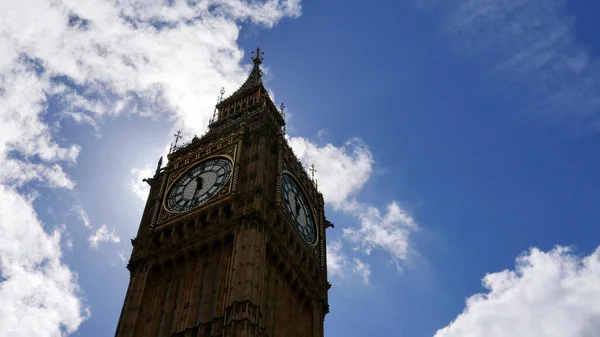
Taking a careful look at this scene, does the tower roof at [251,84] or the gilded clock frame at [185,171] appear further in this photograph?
the tower roof at [251,84]

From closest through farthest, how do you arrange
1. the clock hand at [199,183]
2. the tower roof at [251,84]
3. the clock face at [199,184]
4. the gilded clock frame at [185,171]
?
the gilded clock frame at [185,171]
the clock face at [199,184]
the clock hand at [199,183]
the tower roof at [251,84]

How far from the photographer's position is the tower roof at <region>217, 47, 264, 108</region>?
234ft

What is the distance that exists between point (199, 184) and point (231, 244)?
824 centimetres

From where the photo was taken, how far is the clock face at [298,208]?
178ft

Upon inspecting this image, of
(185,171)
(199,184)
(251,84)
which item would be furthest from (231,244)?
(251,84)

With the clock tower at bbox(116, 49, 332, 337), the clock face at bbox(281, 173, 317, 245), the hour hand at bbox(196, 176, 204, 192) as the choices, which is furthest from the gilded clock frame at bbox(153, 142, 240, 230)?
the clock face at bbox(281, 173, 317, 245)

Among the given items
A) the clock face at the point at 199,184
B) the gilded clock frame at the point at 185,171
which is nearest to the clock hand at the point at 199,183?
the clock face at the point at 199,184

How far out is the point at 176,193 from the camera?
55750 mm

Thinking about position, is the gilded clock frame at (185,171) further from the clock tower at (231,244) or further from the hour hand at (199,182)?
the hour hand at (199,182)

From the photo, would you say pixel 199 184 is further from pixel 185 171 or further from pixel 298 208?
pixel 298 208

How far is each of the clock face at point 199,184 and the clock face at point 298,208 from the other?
461cm

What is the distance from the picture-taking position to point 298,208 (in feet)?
184

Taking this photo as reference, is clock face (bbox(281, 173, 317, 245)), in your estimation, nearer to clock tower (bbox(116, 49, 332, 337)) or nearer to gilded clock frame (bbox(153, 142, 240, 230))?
clock tower (bbox(116, 49, 332, 337))

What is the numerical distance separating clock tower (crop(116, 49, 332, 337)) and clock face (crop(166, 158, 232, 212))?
11cm
